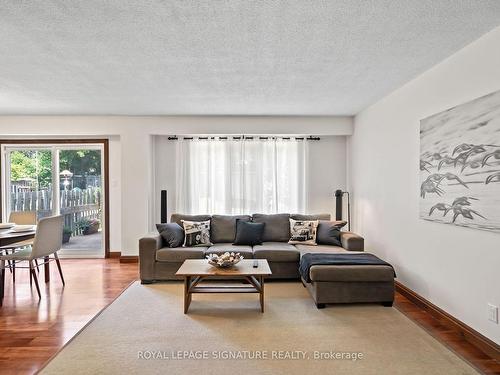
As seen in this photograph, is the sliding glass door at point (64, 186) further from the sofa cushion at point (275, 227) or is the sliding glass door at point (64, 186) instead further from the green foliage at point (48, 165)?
the sofa cushion at point (275, 227)

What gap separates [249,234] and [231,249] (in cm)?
42

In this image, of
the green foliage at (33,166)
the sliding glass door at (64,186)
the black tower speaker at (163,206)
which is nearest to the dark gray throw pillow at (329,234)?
the black tower speaker at (163,206)

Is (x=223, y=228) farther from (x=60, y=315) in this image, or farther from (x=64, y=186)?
(x=64, y=186)

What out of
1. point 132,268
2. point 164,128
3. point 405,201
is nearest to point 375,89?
point 405,201

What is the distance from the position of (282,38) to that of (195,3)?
80 centimetres

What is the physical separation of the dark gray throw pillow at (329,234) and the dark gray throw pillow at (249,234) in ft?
2.79

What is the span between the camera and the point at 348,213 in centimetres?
601

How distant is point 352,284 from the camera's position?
3.70 meters

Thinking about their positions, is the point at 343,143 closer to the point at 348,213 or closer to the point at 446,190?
the point at 348,213

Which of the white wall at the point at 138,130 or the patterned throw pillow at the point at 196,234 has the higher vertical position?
the white wall at the point at 138,130

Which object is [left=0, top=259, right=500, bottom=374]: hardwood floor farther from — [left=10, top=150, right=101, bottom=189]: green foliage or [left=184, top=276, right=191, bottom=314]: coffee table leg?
[left=10, top=150, right=101, bottom=189]: green foliage

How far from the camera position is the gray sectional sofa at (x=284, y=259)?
12.1 feet

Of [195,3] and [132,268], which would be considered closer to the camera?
[195,3]

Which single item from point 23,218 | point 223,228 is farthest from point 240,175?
point 23,218
